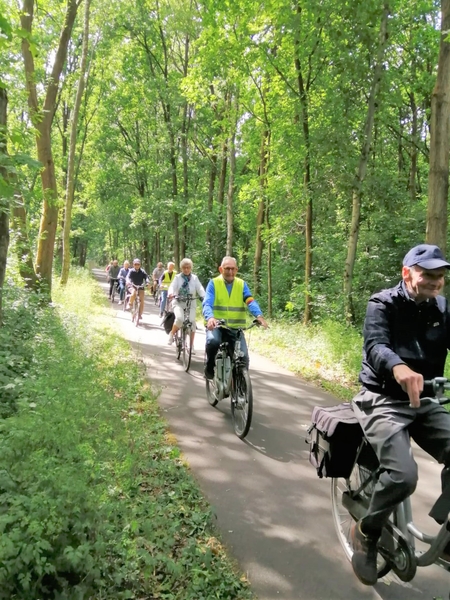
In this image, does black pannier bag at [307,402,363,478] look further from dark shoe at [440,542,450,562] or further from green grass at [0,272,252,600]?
green grass at [0,272,252,600]

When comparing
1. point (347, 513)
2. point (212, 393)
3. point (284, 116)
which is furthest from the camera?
point (284, 116)

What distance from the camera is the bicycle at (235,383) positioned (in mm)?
5428

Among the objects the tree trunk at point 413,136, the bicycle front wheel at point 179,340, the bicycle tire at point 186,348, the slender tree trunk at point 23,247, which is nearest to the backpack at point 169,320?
the bicycle front wheel at point 179,340

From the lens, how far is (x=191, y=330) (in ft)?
29.8

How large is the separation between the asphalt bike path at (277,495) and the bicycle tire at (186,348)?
1.00 metres

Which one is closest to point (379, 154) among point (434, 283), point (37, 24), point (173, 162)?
point (173, 162)

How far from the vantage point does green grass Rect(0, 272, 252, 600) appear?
2549mm

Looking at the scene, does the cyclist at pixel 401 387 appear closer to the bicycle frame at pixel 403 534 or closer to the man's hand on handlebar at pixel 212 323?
the bicycle frame at pixel 403 534

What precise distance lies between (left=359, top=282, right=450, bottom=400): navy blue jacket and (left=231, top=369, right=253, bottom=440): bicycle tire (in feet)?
9.02

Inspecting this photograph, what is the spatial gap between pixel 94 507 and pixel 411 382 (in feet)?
7.15

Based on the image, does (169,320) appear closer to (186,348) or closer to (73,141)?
(186,348)

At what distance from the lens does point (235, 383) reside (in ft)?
19.4

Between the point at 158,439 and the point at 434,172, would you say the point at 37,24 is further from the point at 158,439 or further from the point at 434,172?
the point at 158,439

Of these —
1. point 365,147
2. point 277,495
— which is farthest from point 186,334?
point 365,147
